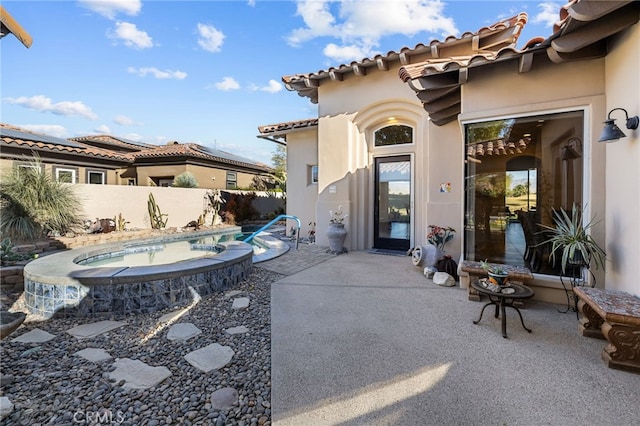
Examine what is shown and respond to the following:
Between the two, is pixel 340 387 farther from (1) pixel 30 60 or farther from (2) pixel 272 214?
(2) pixel 272 214

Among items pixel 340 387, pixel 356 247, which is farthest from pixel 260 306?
pixel 356 247

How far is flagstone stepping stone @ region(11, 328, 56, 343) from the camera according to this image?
12.3 ft

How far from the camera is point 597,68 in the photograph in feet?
14.2

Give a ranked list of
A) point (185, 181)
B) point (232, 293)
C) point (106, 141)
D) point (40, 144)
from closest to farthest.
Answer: point (232, 293)
point (40, 144)
point (185, 181)
point (106, 141)

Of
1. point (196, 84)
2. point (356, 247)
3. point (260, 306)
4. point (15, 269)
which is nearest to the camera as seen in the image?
point (260, 306)

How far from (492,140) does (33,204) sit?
12.3 meters

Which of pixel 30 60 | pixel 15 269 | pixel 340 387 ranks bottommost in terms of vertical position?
pixel 340 387

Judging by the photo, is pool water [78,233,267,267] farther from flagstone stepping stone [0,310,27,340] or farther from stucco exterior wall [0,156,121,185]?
stucco exterior wall [0,156,121,185]

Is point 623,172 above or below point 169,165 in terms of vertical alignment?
below

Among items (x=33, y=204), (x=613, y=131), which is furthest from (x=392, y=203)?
(x=33, y=204)

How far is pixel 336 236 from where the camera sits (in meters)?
8.46

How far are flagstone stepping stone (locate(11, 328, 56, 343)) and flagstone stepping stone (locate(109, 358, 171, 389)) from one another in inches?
58.9

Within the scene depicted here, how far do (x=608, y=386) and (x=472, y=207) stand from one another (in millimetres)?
3574

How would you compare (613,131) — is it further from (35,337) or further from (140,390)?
(35,337)
